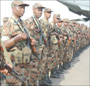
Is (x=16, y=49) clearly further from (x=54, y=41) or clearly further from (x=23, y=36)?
(x=54, y=41)

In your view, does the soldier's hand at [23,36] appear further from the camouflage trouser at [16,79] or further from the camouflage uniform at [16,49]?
the camouflage trouser at [16,79]

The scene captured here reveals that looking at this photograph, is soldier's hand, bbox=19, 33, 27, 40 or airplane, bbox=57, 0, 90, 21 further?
airplane, bbox=57, 0, 90, 21

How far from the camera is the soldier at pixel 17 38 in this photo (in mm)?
1991

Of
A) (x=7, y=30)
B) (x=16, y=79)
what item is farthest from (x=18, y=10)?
(x=16, y=79)

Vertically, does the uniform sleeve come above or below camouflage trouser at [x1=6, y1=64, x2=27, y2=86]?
above

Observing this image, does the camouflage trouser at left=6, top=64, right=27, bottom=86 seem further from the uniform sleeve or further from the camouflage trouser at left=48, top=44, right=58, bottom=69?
the camouflage trouser at left=48, top=44, right=58, bottom=69

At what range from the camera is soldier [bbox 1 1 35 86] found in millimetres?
1991

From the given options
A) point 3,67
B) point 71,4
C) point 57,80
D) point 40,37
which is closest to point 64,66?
point 57,80

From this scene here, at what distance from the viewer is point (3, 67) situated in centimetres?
127

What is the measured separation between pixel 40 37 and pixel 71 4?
398 inches

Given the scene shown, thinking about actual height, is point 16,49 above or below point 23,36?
below

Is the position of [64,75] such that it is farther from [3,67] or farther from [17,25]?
[3,67]

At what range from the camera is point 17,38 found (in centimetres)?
195

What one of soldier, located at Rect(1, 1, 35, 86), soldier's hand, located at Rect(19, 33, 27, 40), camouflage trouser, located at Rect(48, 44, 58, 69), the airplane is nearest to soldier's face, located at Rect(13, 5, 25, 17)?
soldier, located at Rect(1, 1, 35, 86)
